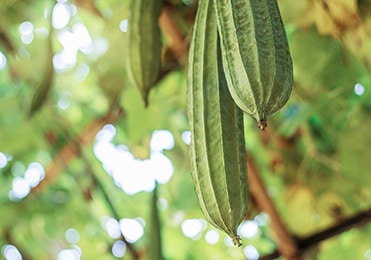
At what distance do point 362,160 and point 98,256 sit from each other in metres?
1.24

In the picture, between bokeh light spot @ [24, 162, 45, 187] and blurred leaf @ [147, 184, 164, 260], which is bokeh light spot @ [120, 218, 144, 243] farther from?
blurred leaf @ [147, 184, 164, 260]

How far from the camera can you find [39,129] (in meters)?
1.99

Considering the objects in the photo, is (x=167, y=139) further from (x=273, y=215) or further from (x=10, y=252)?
(x=10, y=252)

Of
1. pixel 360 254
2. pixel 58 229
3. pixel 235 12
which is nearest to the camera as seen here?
pixel 235 12

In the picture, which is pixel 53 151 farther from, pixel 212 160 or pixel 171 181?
pixel 212 160

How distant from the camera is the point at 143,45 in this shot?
1.07 m

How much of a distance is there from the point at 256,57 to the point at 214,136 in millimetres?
112

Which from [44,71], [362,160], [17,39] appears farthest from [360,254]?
[17,39]

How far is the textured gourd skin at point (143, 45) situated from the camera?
103 cm

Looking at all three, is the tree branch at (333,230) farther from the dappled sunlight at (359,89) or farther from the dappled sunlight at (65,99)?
the dappled sunlight at (65,99)

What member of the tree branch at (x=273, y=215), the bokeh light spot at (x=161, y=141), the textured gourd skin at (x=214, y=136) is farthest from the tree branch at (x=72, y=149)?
the textured gourd skin at (x=214, y=136)

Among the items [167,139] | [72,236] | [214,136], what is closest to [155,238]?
[214,136]

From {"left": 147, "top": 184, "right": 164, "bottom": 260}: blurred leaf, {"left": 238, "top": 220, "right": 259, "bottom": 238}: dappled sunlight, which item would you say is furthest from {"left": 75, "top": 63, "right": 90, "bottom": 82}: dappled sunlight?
{"left": 147, "top": 184, "right": 164, "bottom": 260}: blurred leaf

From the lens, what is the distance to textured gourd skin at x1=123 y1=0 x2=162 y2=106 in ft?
3.39
